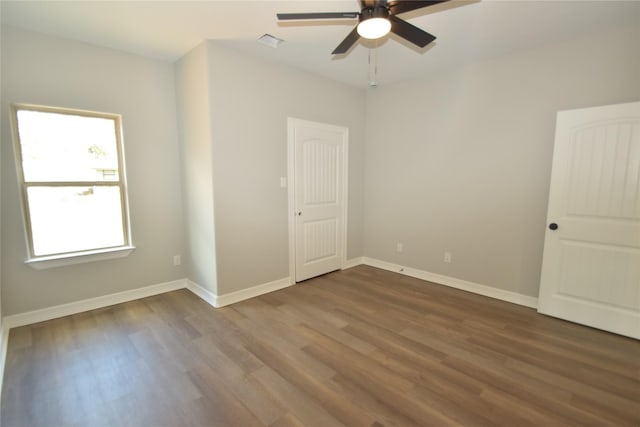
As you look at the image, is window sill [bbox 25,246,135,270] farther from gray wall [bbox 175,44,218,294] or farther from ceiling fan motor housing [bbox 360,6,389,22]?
ceiling fan motor housing [bbox 360,6,389,22]

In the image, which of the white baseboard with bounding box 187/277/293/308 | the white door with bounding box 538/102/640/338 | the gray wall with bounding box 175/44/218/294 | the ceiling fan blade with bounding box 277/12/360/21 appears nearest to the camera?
the ceiling fan blade with bounding box 277/12/360/21

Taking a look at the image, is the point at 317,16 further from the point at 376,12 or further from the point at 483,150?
the point at 483,150

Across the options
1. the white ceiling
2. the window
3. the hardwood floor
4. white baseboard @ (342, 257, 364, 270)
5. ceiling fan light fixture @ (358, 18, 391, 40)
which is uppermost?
the white ceiling

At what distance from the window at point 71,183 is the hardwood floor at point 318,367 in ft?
2.33

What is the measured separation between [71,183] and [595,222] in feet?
16.5

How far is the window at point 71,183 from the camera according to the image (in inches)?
107

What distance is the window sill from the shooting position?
108 inches

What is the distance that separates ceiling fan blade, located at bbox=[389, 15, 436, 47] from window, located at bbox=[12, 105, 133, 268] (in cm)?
291

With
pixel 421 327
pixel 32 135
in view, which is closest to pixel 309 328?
pixel 421 327

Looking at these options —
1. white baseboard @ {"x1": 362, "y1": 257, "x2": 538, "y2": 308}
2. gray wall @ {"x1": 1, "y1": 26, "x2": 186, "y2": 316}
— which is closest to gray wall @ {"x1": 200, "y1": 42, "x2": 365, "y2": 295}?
gray wall @ {"x1": 1, "y1": 26, "x2": 186, "y2": 316}

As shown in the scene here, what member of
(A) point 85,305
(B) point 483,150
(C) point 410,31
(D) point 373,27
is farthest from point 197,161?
(B) point 483,150

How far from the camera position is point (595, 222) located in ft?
8.71

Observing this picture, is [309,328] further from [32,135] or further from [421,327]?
[32,135]

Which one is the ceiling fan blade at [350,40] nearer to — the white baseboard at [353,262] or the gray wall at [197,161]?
the gray wall at [197,161]
